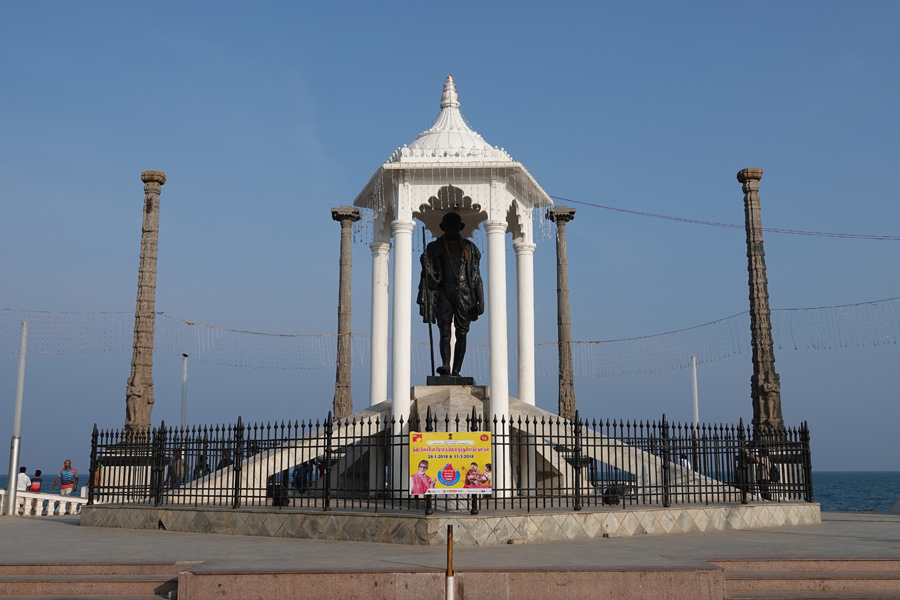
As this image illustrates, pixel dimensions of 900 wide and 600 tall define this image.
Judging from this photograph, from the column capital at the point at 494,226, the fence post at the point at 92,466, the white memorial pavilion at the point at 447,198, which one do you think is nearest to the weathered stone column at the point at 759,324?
the white memorial pavilion at the point at 447,198

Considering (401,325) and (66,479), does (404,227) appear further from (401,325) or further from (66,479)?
(66,479)

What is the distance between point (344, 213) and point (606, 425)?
62.9 feet

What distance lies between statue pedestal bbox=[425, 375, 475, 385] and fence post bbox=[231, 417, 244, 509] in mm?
3909

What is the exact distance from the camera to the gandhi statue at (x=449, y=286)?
17.3 meters

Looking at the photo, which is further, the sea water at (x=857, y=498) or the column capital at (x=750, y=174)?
the sea water at (x=857, y=498)

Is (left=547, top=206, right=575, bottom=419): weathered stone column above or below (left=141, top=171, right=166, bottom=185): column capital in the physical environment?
below

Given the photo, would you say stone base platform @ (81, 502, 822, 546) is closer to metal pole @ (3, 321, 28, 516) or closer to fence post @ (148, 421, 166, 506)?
fence post @ (148, 421, 166, 506)

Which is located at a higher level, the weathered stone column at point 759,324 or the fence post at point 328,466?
the weathered stone column at point 759,324

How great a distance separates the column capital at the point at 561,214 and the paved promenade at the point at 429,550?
17160 mm

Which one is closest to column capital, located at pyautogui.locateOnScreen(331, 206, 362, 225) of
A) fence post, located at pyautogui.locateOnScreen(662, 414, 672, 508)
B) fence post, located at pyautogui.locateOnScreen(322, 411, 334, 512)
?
fence post, located at pyautogui.locateOnScreen(322, 411, 334, 512)

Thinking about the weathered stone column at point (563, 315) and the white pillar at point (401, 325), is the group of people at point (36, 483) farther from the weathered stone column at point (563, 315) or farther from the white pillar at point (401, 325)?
the weathered stone column at point (563, 315)

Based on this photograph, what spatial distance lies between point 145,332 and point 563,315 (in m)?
13.9

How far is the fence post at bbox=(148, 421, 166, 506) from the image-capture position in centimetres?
1501

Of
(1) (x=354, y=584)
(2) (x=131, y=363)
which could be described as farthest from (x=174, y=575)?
(2) (x=131, y=363)
